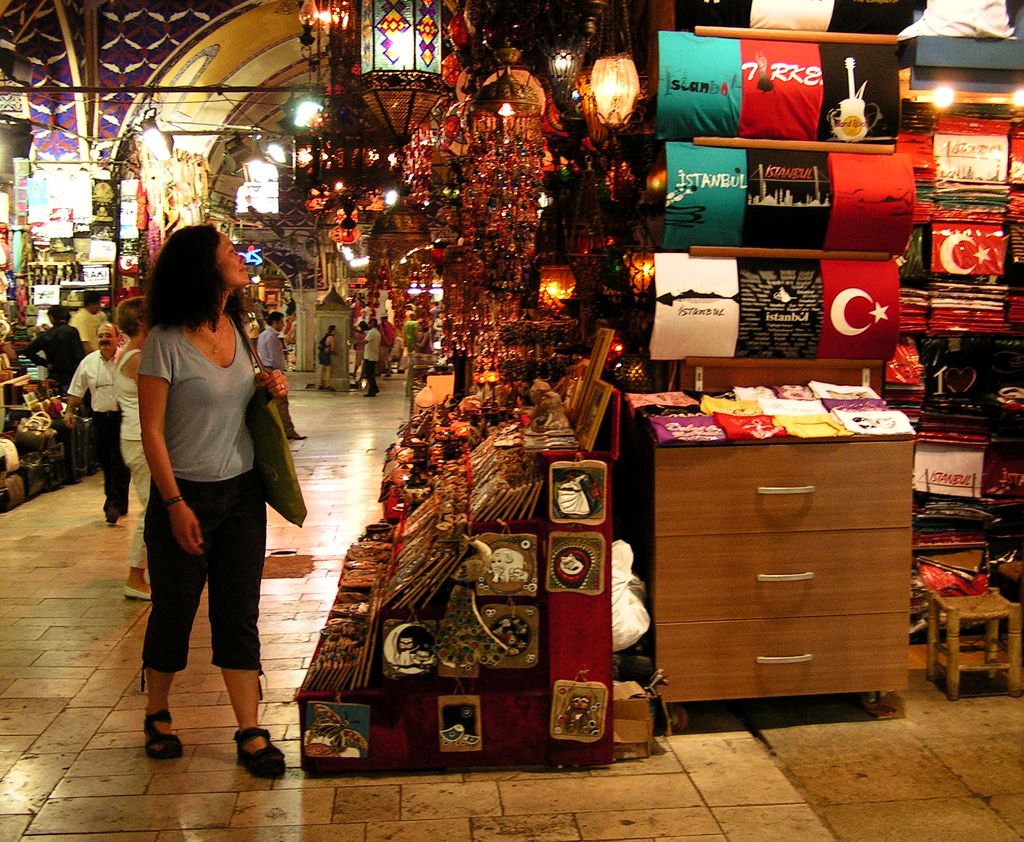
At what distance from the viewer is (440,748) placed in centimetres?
352

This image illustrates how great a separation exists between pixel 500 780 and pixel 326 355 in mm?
20168

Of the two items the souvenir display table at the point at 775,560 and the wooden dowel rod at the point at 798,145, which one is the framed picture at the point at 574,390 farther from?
the wooden dowel rod at the point at 798,145

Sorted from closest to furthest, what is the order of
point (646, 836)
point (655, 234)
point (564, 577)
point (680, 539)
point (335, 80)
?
1. point (646, 836)
2. point (564, 577)
3. point (680, 539)
4. point (655, 234)
5. point (335, 80)

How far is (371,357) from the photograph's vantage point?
2086 centimetres

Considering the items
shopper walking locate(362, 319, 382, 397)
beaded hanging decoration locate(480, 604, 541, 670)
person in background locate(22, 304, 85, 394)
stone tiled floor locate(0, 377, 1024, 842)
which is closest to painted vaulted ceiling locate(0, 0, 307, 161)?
person in background locate(22, 304, 85, 394)

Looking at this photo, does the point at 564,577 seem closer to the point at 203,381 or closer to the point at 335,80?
the point at 203,381

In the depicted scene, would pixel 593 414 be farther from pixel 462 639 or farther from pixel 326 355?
pixel 326 355

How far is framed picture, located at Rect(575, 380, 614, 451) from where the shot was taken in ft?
11.8

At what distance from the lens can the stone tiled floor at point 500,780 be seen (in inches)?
125

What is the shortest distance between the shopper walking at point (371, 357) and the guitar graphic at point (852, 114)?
16522mm

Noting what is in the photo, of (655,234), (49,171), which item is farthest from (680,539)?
(49,171)

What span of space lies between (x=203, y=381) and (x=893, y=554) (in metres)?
2.55


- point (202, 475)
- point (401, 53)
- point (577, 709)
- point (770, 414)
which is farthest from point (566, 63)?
point (577, 709)

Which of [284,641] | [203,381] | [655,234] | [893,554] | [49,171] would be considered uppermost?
[49,171]
